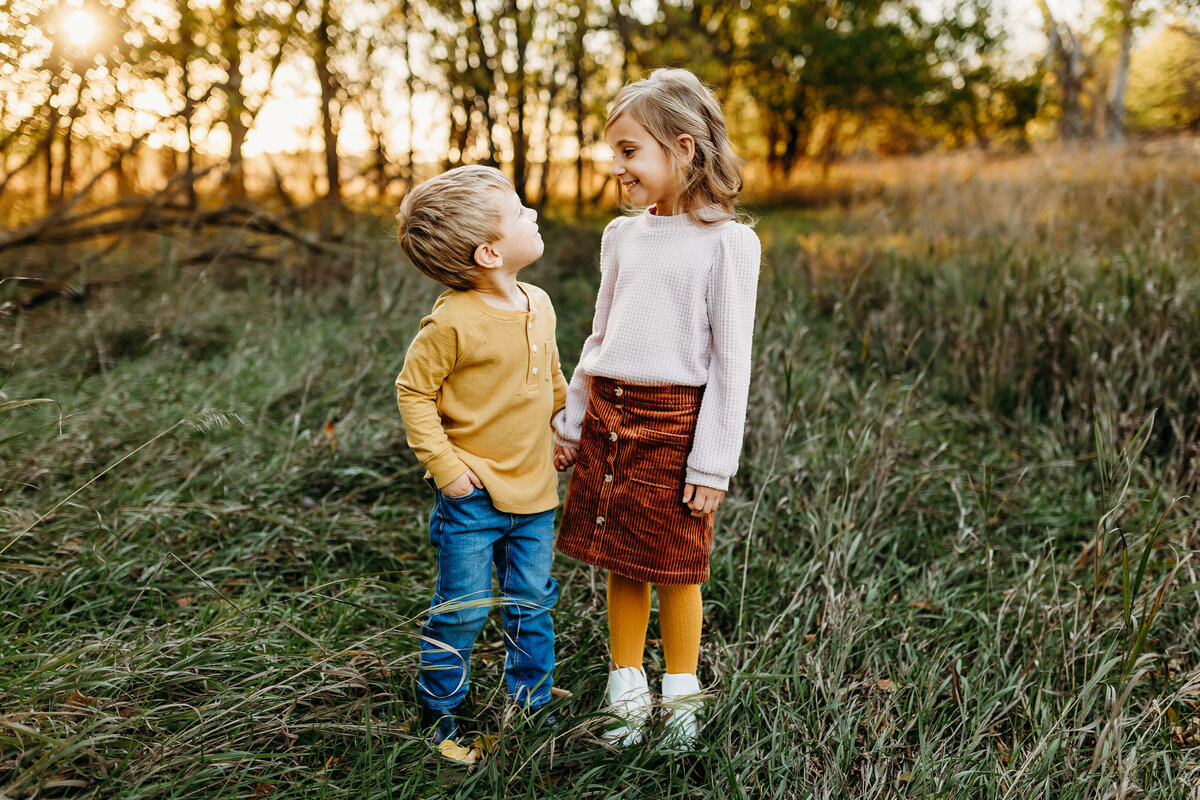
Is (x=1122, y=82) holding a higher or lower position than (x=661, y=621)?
higher

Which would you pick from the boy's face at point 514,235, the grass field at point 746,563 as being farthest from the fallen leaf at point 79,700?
the boy's face at point 514,235

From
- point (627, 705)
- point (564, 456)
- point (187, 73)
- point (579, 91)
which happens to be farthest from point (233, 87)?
point (627, 705)

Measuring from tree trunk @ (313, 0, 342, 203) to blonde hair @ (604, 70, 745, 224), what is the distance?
5004mm

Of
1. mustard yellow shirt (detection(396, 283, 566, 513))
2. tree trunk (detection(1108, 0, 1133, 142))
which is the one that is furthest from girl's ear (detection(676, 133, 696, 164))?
tree trunk (detection(1108, 0, 1133, 142))

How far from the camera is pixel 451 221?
1.69 meters

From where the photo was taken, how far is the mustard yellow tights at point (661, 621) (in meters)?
1.93

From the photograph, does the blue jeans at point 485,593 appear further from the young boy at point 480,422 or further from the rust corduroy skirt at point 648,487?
the rust corduroy skirt at point 648,487

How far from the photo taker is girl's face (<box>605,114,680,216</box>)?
176 cm

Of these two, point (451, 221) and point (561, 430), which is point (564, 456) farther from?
point (451, 221)

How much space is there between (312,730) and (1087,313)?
353cm

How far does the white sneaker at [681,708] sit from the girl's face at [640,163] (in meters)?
1.19

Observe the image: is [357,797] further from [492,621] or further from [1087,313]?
[1087,313]

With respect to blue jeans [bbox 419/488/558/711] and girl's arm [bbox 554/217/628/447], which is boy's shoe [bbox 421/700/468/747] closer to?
blue jeans [bbox 419/488/558/711]

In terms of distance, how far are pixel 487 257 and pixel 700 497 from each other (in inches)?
28.6
